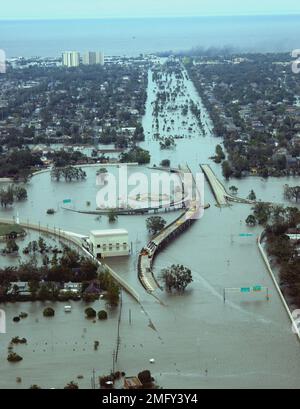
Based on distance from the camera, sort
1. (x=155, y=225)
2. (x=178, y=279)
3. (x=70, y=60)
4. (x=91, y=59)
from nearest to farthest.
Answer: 1. (x=178, y=279)
2. (x=155, y=225)
3. (x=70, y=60)
4. (x=91, y=59)

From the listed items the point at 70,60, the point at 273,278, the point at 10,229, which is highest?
the point at 70,60

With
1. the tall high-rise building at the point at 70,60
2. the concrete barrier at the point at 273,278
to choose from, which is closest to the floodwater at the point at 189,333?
the concrete barrier at the point at 273,278

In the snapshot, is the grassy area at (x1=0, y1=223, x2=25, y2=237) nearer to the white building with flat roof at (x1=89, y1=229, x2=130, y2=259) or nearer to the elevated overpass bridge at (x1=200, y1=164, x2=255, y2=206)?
the white building with flat roof at (x1=89, y1=229, x2=130, y2=259)

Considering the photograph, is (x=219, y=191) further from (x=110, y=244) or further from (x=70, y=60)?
(x=70, y=60)

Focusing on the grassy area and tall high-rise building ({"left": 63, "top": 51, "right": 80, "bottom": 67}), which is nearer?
the grassy area

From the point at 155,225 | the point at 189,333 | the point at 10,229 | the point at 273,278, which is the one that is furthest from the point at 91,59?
the point at 189,333

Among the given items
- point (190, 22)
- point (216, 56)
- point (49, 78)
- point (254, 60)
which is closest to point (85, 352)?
point (49, 78)

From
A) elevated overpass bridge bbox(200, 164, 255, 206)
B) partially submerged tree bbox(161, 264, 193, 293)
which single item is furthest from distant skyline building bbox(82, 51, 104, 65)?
partially submerged tree bbox(161, 264, 193, 293)
